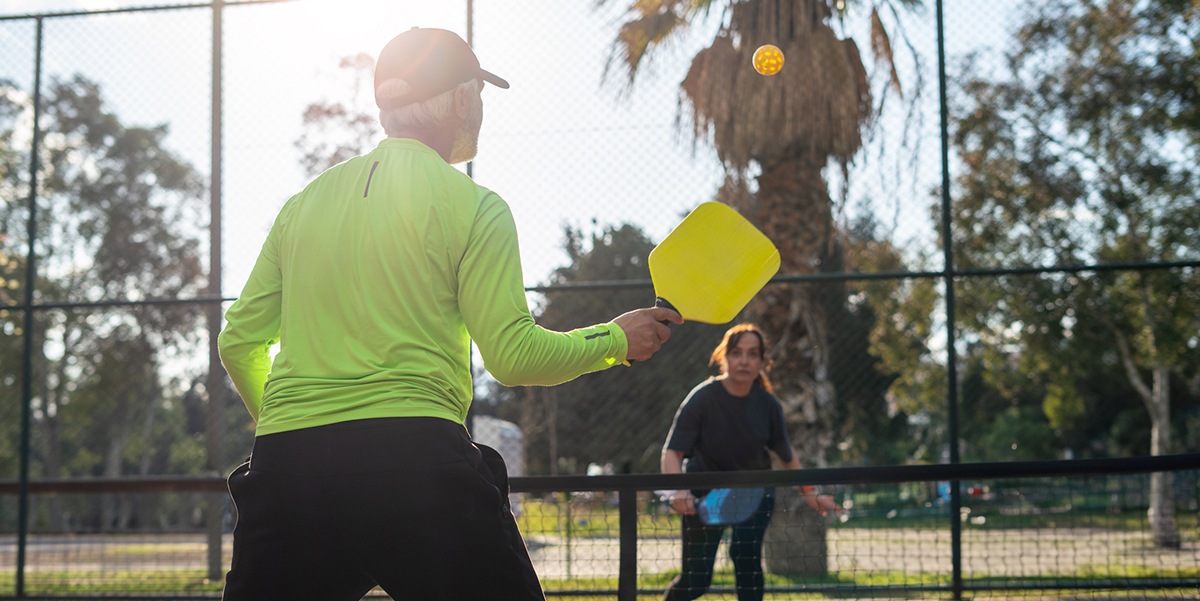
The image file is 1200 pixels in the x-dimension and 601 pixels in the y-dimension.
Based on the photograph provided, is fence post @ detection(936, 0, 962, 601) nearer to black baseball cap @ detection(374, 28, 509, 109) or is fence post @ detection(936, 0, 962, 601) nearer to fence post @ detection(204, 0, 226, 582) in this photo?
black baseball cap @ detection(374, 28, 509, 109)

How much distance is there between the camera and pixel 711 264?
6.82 ft

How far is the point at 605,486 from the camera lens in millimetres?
3217

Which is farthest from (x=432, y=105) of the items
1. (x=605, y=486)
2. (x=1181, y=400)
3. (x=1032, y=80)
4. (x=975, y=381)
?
(x=975, y=381)

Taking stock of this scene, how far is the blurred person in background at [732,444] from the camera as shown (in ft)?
13.4

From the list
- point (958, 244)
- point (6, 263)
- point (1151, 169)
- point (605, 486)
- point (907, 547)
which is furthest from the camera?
point (958, 244)

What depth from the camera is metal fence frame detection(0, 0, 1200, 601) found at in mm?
3168

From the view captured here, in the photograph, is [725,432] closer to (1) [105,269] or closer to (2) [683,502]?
(2) [683,502]

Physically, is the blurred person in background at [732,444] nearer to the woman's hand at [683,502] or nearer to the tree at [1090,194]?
the woman's hand at [683,502]

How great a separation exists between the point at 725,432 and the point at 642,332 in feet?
9.18

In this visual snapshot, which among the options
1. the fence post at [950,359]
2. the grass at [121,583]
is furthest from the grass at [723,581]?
the fence post at [950,359]

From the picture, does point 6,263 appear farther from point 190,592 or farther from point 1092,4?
point 1092,4

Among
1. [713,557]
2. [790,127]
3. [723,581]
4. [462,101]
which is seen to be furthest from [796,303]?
[462,101]

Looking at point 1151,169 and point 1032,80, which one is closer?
point 1151,169

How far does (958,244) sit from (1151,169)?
338cm
